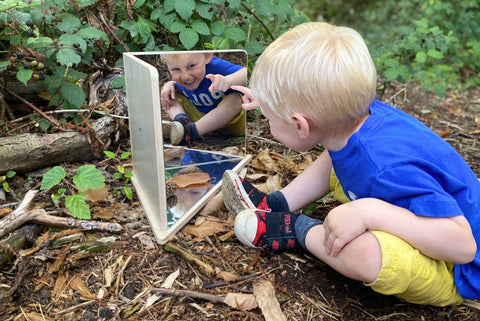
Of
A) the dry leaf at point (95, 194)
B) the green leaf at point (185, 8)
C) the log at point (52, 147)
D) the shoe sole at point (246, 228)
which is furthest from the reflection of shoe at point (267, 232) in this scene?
the green leaf at point (185, 8)

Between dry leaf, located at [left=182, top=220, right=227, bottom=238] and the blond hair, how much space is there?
561mm

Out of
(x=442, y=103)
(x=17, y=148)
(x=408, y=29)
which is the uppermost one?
(x=408, y=29)

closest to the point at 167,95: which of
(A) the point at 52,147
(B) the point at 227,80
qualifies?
(B) the point at 227,80

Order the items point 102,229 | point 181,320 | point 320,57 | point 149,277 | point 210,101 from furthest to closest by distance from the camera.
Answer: point 210,101
point 102,229
point 149,277
point 181,320
point 320,57

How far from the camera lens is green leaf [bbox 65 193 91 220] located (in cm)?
143

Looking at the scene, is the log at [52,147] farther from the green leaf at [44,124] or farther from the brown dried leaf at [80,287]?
the brown dried leaf at [80,287]

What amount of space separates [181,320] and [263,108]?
646 millimetres

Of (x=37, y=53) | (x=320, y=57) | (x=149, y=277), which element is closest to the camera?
(x=320, y=57)

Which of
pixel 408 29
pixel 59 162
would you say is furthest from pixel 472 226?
pixel 408 29

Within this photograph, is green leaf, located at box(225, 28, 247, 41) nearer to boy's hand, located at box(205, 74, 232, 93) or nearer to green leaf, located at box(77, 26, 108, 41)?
boy's hand, located at box(205, 74, 232, 93)

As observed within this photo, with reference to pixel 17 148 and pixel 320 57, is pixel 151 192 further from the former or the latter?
pixel 320 57

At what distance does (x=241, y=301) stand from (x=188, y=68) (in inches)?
31.8

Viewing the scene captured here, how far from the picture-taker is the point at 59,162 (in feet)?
5.94

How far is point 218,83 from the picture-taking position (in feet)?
5.33
